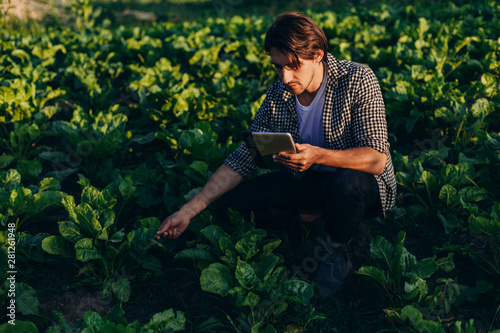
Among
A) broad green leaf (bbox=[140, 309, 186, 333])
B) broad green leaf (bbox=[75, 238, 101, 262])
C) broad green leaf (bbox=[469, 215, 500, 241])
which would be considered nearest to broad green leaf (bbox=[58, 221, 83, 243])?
broad green leaf (bbox=[75, 238, 101, 262])

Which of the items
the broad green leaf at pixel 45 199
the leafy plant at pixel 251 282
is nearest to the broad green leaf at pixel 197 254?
the leafy plant at pixel 251 282

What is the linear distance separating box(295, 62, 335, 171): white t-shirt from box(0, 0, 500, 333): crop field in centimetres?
74

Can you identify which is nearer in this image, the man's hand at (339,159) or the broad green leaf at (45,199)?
the man's hand at (339,159)

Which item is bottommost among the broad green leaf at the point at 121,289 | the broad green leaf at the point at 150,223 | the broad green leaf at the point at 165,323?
the broad green leaf at the point at 121,289

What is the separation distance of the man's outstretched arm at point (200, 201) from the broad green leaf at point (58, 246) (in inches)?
26.7

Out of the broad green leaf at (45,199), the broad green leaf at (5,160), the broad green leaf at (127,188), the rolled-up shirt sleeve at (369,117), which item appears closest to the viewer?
the rolled-up shirt sleeve at (369,117)

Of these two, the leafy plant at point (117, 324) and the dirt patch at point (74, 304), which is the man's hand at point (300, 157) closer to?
the leafy plant at point (117, 324)

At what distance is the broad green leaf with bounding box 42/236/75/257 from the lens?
9.75 feet

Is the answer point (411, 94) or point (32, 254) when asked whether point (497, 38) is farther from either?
point (32, 254)

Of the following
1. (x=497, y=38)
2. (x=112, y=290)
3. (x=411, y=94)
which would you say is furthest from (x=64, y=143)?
(x=497, y=38)

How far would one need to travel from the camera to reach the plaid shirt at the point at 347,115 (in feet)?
9.14

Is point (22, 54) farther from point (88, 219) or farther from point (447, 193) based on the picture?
point (447, 193)

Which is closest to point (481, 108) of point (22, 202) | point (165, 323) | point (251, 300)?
point (251, 300)

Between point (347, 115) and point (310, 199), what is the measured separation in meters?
0.66
